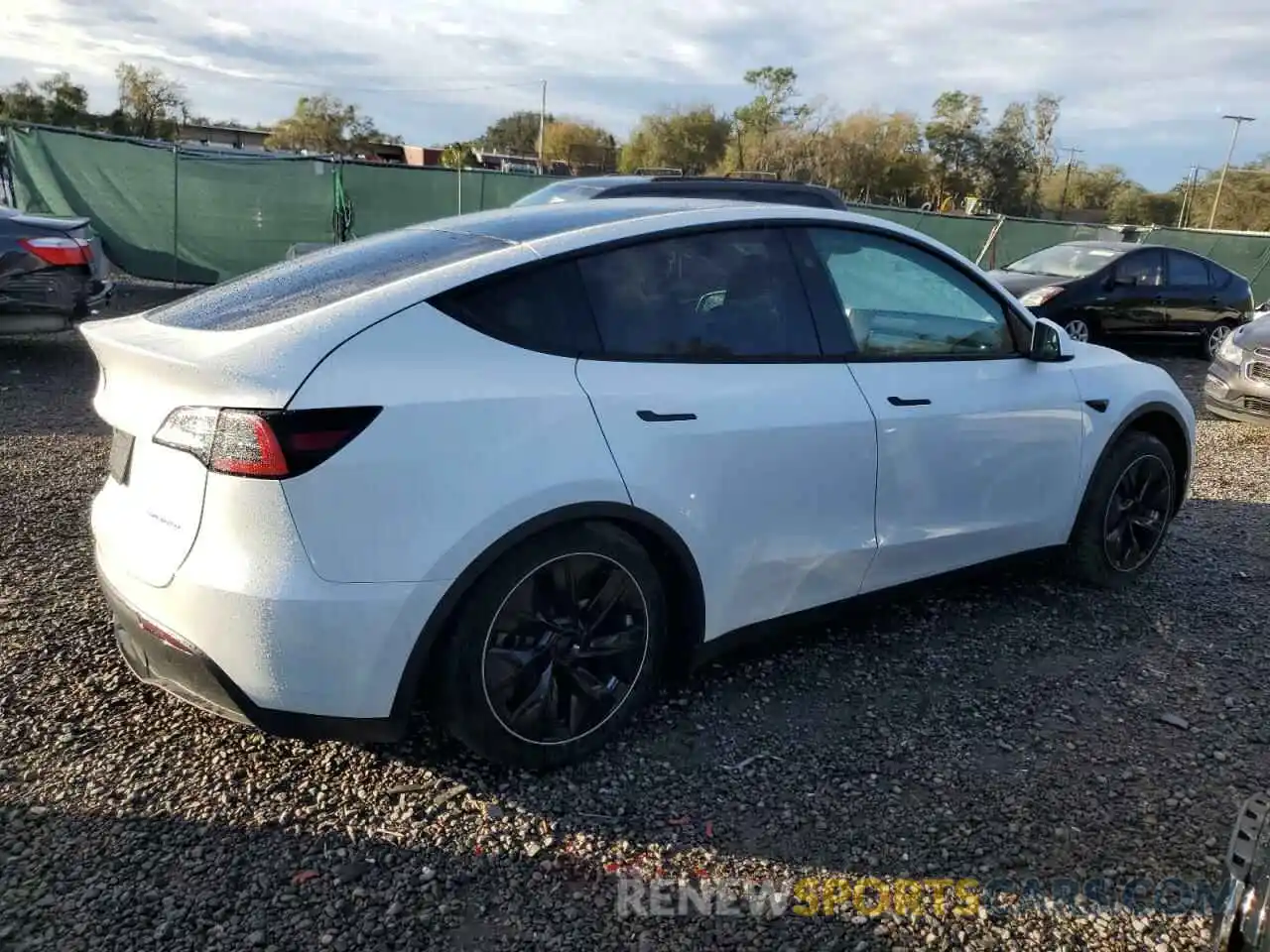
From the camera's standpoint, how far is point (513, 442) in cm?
260

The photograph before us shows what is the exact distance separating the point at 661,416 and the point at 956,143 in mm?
72851

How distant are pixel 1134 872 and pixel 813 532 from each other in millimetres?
1290

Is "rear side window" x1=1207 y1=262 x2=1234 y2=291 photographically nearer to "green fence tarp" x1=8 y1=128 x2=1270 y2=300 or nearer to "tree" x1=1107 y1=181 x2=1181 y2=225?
"green fence tarp" x1=8 y1=128 x2=1270 y2=300

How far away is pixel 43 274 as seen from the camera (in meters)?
7.99

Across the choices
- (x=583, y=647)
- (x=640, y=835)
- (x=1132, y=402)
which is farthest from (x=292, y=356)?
(x=1132, y=402)

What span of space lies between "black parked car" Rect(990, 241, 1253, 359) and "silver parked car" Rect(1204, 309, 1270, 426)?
2.80m

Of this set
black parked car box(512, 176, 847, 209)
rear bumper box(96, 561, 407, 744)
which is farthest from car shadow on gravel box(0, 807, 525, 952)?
black parked car box(512, 176, 847, 209)

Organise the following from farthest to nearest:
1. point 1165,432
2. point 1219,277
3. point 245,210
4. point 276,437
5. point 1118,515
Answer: point 1219,277 < point 245,210 < point 1165,432 < point 1118,515 < point 276,437

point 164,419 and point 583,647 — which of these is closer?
point 164,419

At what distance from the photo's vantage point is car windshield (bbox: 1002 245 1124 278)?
40.9 ft

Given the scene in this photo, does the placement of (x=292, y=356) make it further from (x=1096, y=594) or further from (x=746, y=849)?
(x=1096, y=594)

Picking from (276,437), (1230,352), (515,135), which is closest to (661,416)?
(276,437)

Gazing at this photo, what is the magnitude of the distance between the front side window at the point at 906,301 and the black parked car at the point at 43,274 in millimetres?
7000

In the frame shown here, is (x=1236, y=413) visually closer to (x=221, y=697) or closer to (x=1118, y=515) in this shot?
(x=1118, y=515)
